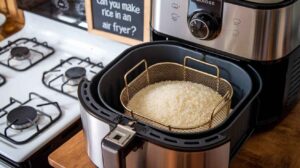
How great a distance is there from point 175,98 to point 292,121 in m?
0.28

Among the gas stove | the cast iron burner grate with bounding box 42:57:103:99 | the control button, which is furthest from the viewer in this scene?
the cast iron burner grate with bounding box 42:57:103:99

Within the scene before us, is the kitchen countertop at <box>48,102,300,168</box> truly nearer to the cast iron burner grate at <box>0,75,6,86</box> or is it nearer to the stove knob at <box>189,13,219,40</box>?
the stove knob at <box>189,13,219,40</box>

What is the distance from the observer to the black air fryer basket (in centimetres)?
67

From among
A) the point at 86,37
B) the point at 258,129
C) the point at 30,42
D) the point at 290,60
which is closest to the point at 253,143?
the point at 258,129

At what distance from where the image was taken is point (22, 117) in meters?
1.05

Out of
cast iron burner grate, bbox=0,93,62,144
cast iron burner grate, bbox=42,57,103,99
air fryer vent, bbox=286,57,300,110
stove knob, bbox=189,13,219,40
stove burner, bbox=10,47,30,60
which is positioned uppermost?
stove knob, bbox=189,13,219,40

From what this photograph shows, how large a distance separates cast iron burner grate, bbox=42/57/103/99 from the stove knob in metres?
0.41

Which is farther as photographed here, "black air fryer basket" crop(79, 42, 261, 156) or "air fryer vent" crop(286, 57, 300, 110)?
"air fryer vent" crop(286, 57, 300, 110)

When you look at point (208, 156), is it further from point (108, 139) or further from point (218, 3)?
point (218, 3)

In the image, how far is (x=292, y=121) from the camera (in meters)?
0.93

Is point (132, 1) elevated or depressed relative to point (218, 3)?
depressed

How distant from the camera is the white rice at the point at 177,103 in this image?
2.52 feet

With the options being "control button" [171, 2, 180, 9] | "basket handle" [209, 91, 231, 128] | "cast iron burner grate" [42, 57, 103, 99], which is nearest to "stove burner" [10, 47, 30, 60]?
"cast iron burner grate" [42, 57, 103, 99]

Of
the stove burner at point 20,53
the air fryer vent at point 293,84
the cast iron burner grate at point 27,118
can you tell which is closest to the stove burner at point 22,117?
the cast iron burner grate at point 27,118
